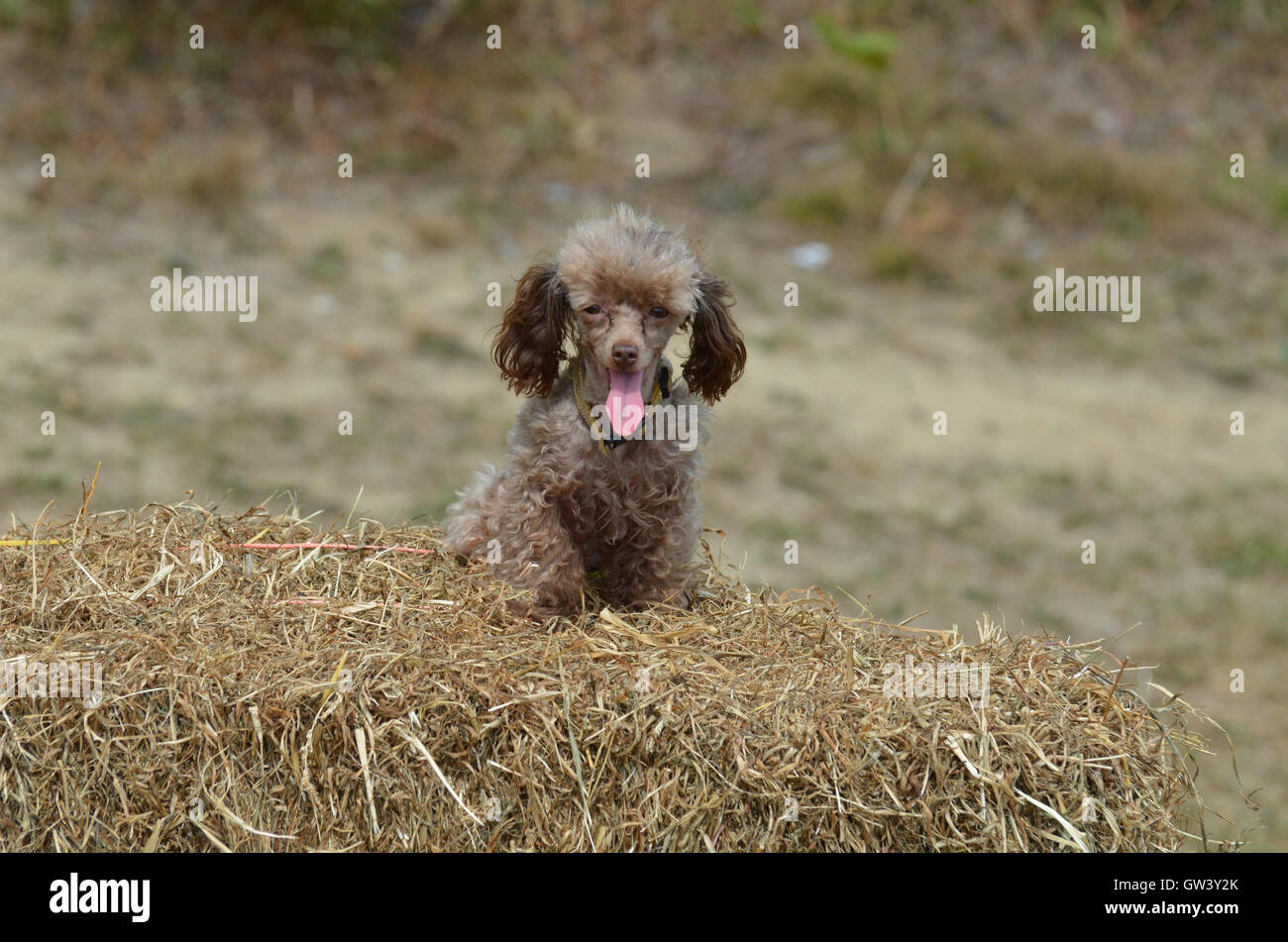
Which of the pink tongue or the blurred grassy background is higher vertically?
the blurred grassy background

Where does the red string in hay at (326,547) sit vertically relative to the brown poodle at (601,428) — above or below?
below

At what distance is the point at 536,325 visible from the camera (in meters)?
4.74

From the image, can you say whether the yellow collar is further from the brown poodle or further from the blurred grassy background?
the blurred grassy background

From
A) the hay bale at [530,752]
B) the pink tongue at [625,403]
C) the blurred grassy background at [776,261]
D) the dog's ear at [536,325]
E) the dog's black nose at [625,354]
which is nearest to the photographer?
the hay bale at [530,752]

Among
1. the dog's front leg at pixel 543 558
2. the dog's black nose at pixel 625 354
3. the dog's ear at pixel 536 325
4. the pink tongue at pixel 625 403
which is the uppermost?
the dog's ear at pixel 536 325

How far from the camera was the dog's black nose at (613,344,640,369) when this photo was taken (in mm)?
4418

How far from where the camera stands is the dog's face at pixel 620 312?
4.48m

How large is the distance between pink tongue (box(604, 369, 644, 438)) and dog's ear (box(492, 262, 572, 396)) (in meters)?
0.29

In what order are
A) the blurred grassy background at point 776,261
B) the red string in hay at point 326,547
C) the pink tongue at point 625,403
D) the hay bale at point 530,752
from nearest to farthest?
the hay bale at point 530,752 < the pink tongue at point 625,403 < the red string in hay at point 326,547 < the blurred grassy background at point 776,261

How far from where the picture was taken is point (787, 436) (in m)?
9.98

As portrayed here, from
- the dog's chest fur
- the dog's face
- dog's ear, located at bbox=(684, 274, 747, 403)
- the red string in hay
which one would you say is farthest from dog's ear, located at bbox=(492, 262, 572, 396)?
the red string in hay

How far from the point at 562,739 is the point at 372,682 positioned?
58 cm

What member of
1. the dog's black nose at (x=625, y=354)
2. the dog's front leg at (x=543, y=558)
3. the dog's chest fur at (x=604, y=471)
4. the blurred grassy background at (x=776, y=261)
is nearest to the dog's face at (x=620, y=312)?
the dog's black nose at (x=625, y=354)

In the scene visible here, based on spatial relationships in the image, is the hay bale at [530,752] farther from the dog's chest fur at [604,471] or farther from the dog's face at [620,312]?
the dog's face at [620,312]
